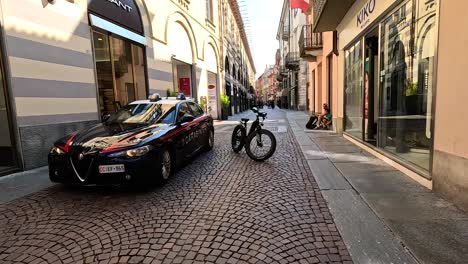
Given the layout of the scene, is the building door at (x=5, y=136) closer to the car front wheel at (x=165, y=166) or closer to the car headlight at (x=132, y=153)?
the car headlight at (x=132, y=153)

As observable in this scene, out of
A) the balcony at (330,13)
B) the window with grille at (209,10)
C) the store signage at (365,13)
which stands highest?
the window with grille at (209,10)

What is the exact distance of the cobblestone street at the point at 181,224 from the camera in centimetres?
282

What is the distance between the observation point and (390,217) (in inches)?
135

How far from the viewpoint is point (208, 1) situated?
2120 cm

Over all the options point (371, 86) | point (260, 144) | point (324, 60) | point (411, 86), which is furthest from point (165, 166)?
point (324, 60)

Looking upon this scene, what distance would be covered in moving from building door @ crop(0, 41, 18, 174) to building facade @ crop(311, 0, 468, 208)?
777 cm

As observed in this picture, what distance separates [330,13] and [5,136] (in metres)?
9.60

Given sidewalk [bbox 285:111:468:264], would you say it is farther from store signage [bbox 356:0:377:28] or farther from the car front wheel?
store signage [bbox 356:0:377:28]

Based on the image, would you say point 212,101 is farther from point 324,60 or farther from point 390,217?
point 390,217

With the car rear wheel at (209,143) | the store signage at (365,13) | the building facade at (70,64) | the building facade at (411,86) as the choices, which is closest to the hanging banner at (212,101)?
the building facade at (70,64)

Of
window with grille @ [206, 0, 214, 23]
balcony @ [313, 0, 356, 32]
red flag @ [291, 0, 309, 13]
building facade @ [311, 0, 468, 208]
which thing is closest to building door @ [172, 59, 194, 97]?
window with grille @ [206, 0, 214, 23]

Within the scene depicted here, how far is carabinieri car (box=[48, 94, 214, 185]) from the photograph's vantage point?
4.42 m

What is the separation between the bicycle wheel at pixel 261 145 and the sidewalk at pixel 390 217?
1.26 m

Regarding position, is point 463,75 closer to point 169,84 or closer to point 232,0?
point 169,84
